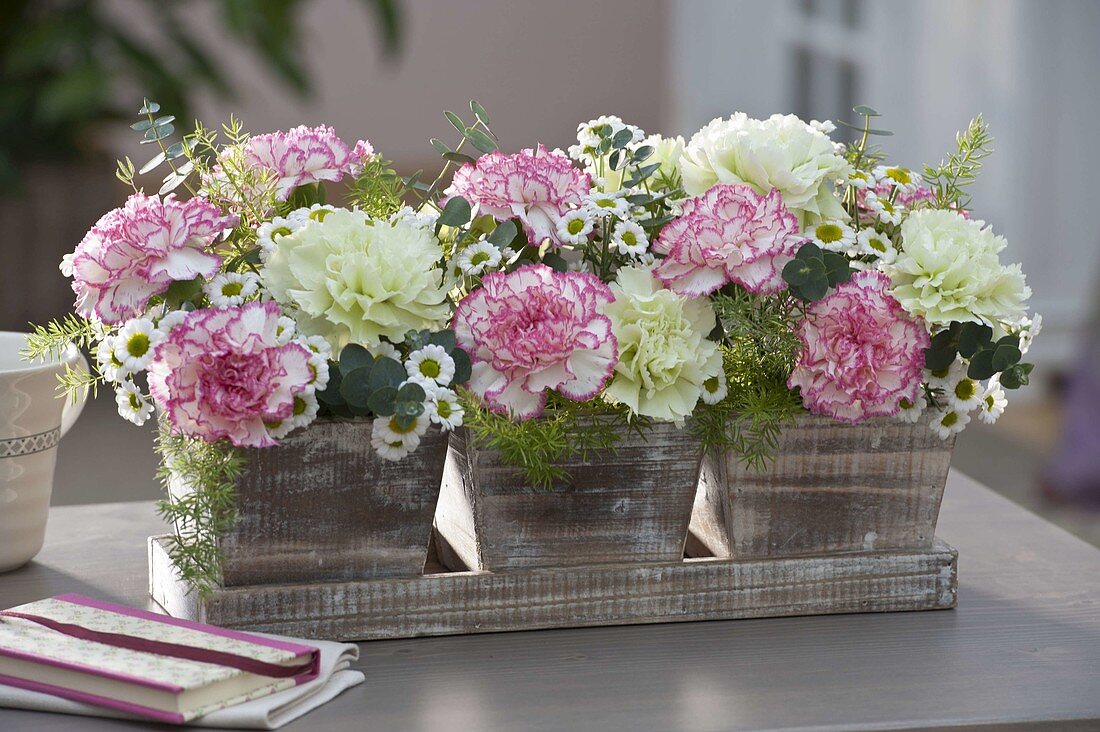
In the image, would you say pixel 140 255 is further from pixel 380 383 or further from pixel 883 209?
pixel 883 209

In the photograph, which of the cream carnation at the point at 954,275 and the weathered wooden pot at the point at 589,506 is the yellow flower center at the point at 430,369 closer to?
the weathered wooden pot at the point at 589,506

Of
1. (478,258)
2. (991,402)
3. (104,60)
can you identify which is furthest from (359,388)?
(104,60)

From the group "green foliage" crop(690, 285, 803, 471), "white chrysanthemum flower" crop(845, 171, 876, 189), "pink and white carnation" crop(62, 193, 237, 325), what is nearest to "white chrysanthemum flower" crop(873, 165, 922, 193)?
"white chrysanthemum flower" crop(845, 171, 876, 189)

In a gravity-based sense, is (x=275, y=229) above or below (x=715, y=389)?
above

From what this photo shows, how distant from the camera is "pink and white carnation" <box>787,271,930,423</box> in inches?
31.7

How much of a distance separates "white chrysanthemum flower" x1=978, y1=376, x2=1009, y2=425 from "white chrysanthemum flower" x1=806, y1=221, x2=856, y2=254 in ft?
0.45

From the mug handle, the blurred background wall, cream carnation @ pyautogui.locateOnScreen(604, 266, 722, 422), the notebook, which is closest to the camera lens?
the notebook

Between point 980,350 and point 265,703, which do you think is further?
point 980,350

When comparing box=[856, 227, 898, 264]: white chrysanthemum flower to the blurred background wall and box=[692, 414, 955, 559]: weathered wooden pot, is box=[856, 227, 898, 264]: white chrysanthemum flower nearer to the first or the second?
box=[692, 414, 955, 559]: weathered wooden pot

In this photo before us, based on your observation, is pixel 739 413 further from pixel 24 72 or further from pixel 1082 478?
pixel 24 72

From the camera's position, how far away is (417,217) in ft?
2.69

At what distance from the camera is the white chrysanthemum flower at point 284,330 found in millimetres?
745

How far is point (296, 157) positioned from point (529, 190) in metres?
0.16

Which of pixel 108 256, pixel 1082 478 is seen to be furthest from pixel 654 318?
pixel 1082 478
